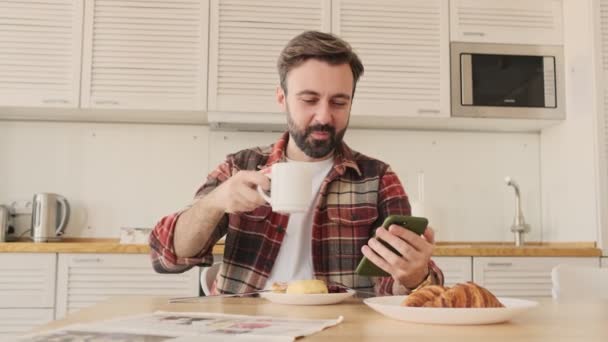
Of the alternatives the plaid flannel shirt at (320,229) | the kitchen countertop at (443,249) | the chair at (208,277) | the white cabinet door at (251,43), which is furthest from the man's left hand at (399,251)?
the white cabinet door at (251,43)

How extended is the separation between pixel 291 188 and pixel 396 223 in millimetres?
200

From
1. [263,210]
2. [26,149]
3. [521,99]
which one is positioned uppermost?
[521,99]

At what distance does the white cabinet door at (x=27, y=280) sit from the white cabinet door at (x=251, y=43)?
1.06 meters

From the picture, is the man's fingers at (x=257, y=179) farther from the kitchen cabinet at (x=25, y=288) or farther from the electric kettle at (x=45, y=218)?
the electric kettle at (x=45, y=218)

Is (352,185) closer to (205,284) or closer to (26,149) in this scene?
(205,284)

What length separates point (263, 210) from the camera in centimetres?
164

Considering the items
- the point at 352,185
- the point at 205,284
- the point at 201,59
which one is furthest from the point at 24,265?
the point at 352,185

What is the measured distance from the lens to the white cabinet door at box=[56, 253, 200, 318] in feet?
9.07

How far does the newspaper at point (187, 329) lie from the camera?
0.77 metres

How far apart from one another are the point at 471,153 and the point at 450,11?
2.63 ft

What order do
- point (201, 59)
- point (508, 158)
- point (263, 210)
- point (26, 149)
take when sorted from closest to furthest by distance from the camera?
point (263, 210), point (201, 59), point (26, 149), point (508, 158)

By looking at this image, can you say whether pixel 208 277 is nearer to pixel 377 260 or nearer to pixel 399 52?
pixel 377 260

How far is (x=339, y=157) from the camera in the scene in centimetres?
175

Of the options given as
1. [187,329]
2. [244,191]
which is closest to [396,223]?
[244,191]
